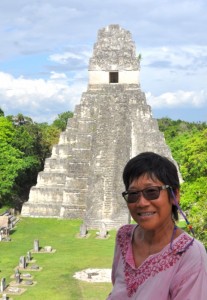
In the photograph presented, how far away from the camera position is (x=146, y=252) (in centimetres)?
335

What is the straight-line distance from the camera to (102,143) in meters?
29.2

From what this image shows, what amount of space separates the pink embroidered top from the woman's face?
0.57 feet

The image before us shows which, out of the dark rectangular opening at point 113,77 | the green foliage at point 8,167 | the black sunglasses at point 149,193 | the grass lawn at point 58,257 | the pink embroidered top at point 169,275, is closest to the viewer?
the pink embroidered top at point 169,275

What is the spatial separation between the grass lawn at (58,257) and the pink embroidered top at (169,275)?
13.1 metres

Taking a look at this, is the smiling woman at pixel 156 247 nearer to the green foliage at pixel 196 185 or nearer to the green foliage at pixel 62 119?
the green foliage at pixel 196 185

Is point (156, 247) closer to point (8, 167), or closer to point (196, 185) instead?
point (196, 185)

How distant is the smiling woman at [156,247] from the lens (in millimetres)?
2936

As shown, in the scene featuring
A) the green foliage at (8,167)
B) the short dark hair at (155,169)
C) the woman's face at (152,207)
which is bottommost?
the woman's face at (152,207)

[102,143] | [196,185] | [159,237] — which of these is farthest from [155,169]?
[102,143]

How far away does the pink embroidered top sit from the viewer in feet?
9.41

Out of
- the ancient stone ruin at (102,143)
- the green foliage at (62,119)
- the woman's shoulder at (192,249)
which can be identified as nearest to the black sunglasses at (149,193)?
the woman's shoulder at (192,249)

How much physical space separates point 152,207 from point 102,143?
25958 mm

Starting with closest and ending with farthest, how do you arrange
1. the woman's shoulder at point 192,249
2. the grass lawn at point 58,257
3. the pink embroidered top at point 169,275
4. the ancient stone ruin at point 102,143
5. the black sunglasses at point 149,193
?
the pink embroidered top at point 169,275, the woman's shoulder at point 192,249, the black sunglasses at point 149,193, the grass lawn at point 58,257, the ancient stone ruin at point 102,143

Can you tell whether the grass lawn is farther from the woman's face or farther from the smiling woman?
the woman's face
